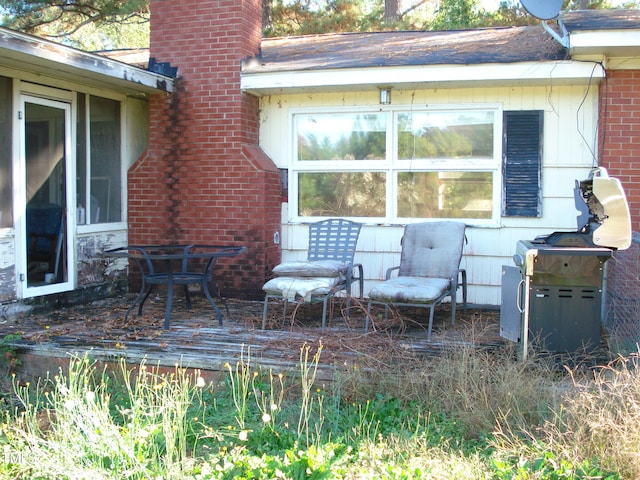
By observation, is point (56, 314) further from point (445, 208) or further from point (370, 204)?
point (445, 208)

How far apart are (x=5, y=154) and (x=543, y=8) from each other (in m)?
5.41

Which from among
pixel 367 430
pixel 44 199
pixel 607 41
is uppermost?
pixel 607 41

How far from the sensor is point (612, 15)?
6.99m

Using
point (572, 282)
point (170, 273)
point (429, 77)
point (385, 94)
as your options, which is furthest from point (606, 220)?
point (170, 273)

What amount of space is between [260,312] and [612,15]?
4.85 metres

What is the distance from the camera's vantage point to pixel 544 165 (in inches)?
284

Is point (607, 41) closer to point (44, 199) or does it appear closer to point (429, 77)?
point (429, 77)

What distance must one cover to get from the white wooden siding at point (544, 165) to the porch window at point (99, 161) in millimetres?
2146

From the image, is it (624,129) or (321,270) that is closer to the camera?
(321,270)

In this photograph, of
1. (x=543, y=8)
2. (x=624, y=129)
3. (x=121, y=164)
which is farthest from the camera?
(x=121, y=164)

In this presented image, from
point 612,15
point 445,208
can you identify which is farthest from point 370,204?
point 612,15

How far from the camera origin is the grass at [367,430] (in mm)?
3266

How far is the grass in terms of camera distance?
129 inches

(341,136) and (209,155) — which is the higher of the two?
(341,136)
